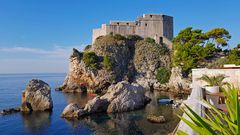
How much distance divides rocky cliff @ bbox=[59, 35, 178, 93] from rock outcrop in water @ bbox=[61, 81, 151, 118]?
20.4m

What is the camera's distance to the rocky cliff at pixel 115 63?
57.7 m

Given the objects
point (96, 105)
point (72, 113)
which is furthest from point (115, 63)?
point (72, 113)

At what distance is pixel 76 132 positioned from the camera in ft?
74.2

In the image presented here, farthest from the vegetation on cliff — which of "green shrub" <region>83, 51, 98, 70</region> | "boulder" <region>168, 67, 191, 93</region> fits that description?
"green shrub" <region>83, 51, 98, 70</region>

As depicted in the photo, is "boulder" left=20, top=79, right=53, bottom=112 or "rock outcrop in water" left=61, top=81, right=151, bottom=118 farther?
"boulder" left=20, top=79, right=53, bottom=112

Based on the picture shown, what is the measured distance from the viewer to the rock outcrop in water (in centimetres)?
2898

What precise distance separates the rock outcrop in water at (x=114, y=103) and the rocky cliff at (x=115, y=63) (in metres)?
20.4

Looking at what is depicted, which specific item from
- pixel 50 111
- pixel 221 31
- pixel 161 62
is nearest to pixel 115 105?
pixel 50 111

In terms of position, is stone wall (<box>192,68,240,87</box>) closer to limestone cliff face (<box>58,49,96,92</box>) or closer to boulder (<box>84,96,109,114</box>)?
boulder (<box>84,96,109,114</box>)

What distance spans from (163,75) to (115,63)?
1263 cm

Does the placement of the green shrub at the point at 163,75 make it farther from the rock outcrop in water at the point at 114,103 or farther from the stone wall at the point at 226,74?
the stone wall at the point at 226,74

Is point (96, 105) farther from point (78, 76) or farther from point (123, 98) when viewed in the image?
point (78, 76)

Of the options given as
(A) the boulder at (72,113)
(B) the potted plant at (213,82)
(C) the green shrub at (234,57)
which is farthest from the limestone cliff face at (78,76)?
(B) the potted plant at (213,82)

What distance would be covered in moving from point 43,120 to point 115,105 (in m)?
9.29
